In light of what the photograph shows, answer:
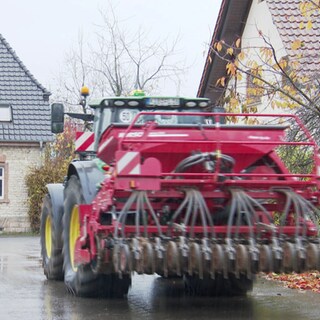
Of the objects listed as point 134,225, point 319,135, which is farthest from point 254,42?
point 134,225

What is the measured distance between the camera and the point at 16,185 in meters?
33.5

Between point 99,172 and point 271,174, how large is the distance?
1891mm

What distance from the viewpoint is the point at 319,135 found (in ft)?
42.0

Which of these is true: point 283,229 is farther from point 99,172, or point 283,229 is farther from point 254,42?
point 254,42

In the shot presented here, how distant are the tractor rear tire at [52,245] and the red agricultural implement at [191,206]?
5.19 ft

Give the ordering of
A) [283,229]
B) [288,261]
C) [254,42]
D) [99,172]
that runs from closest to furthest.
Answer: [288,261] < [283,229] < [99,172] < [254,42]

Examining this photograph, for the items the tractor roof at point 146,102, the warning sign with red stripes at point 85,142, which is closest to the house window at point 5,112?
the warning sign with red stripes at point 85,142

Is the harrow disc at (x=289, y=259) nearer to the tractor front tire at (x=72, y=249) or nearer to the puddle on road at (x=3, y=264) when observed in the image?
the tractor front tire at (x=72, y=249)

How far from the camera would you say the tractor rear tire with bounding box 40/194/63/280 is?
10953mm

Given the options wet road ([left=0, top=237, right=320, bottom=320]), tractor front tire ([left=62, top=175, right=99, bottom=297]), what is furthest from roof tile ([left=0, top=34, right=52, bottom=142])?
tractor front tire ([left=62, top=175, right=99, bottom=297])

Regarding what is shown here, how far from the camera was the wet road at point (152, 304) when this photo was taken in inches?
A: 327

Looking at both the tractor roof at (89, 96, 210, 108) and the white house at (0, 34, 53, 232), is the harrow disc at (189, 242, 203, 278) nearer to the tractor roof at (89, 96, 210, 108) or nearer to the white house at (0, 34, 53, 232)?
the tractor roof at (89, 96, 210, 108)

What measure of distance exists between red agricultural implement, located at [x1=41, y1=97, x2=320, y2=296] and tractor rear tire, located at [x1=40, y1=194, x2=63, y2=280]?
62.2 inches

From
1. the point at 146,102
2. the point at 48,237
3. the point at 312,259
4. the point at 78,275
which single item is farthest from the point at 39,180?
the point at 312,259
